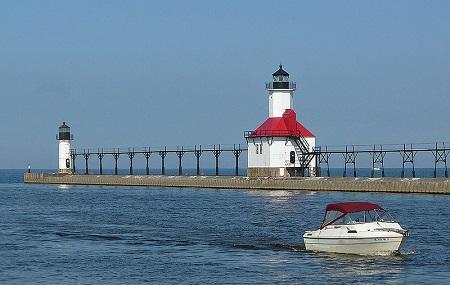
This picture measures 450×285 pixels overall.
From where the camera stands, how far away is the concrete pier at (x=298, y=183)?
85.2 m

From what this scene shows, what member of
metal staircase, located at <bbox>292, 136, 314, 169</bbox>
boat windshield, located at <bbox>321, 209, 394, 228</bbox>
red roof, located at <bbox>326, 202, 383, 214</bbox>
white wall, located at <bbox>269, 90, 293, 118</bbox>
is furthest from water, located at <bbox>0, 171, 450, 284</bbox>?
white wall, located at <bbox>269, 90, 293, 118</bbox>

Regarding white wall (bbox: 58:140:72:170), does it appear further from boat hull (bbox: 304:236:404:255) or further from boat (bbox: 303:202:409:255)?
boat hull (bbox: 304:236:404:255)

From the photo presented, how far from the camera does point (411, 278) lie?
35.8m

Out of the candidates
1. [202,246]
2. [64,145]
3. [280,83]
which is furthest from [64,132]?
[202,246]

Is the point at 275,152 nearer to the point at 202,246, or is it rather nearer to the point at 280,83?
the point at 280,83

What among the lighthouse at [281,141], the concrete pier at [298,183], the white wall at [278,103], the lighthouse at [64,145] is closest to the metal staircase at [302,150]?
the lighthouse at [281,141]

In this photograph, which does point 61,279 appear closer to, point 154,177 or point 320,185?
point 320,185

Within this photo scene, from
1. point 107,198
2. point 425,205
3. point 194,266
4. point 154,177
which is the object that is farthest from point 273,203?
point 154,177

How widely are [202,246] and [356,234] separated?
889cm

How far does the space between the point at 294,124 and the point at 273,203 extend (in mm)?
27292

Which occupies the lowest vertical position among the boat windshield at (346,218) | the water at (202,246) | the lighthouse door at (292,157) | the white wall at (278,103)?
the water at (202,246)

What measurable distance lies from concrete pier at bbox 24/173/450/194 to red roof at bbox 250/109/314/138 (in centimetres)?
500

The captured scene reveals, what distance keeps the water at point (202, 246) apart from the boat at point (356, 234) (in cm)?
54

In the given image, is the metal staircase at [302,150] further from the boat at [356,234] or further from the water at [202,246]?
the boat at [356,234]
